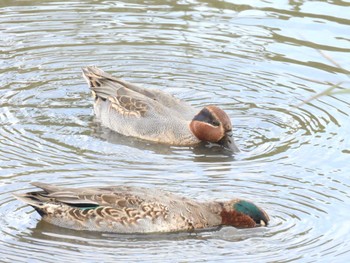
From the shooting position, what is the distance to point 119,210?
11.3 meters

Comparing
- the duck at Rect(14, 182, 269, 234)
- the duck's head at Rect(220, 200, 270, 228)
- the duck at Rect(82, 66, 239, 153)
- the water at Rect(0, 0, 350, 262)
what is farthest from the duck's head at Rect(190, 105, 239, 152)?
the duck at Rect(14, 182, 269, 234)

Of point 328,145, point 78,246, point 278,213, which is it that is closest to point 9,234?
point 78,246

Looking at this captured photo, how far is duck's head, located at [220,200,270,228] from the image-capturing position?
1135 cm

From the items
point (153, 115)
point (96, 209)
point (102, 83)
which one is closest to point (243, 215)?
point (96, 209)

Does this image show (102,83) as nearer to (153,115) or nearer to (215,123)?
(153,115)

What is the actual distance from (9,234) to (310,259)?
2.69 metres

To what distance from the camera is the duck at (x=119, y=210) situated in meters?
11.3

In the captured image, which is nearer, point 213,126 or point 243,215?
point 243,215

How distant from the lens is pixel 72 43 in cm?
1705

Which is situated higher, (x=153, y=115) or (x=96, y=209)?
(x=96, y=209)

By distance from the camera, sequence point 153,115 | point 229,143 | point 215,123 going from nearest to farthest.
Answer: point 229,143, point 215,123, point 153,115

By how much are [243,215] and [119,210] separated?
1178 millimetres

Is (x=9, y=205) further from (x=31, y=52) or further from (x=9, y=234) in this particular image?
(x=31, y=52)

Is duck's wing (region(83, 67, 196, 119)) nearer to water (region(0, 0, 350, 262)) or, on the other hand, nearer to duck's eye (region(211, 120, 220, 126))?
water (region(0, 0, 350, 262))
